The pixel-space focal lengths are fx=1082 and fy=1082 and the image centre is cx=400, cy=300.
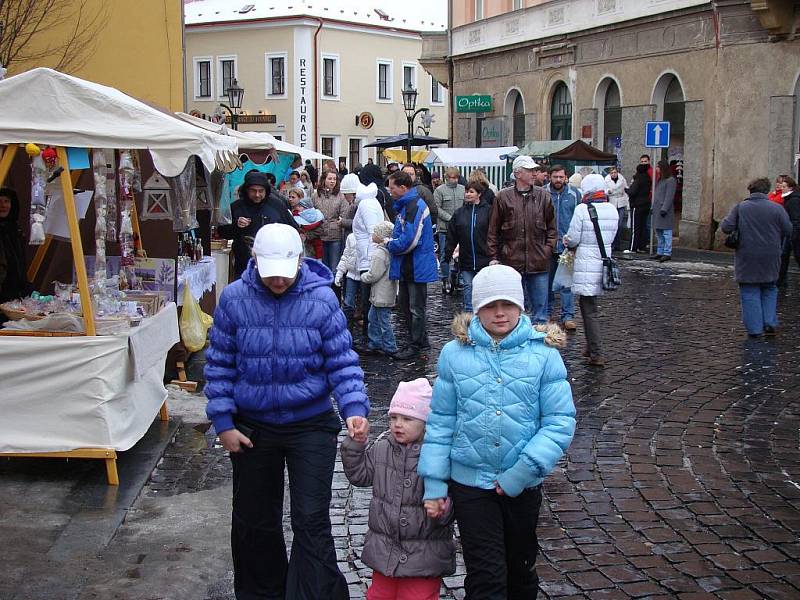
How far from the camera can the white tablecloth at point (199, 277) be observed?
10055 millimetres

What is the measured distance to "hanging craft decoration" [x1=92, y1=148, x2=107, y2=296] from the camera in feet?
25.7

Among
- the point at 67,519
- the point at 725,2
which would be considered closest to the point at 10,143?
the point at 67,519

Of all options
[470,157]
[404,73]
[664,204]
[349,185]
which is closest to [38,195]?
[349,185]

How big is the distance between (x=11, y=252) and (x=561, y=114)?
25.0 meters

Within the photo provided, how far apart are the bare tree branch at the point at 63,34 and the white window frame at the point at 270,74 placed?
36659 mm

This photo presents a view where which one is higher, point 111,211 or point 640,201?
point 111,211

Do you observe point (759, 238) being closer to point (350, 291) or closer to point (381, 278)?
point (381, 278)

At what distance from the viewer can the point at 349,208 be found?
47.6ft

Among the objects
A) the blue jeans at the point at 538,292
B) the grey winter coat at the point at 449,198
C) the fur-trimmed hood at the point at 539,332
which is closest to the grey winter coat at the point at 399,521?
the fur-trimmed hood at the point at 539,332

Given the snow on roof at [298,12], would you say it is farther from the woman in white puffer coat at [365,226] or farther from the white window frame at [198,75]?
the woman in white puffer coat at [365,226]

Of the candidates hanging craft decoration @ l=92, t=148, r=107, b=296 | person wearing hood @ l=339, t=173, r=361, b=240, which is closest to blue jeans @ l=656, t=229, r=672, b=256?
person wearing hood @ l=339, t=173, r=361, b=240

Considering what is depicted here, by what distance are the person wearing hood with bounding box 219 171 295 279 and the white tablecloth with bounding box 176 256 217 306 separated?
0.38 metres

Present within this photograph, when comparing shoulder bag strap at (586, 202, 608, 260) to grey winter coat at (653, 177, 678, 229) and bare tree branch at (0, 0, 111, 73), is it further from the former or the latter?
grey winter coat at (653, 177, 678, 229)

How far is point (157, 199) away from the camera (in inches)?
409
